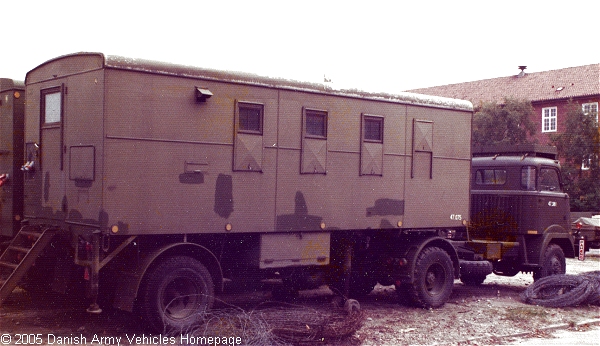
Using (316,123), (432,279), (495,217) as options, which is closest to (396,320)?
(432,279)

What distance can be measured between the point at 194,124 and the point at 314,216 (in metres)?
2.44

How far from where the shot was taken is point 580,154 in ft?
136

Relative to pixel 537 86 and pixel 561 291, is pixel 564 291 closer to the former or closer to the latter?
pixel 561 291

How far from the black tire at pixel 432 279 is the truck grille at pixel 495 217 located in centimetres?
256

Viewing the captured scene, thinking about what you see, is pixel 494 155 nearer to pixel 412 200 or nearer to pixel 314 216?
pixel 412 200

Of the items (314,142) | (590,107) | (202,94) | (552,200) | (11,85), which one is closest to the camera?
(202,94)

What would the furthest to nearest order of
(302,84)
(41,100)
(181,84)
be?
(302,84)
(41,100)
(181,84)

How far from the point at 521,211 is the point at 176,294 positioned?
8256 mm

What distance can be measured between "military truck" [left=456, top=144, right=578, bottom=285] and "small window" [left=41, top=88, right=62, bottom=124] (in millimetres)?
8423

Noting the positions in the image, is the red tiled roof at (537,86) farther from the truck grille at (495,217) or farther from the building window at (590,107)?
the truck grille at (495,217)

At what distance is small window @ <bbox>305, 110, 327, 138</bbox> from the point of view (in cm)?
1060

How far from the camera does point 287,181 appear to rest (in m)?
10.2

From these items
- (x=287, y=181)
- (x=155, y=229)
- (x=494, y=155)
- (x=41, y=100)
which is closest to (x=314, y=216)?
(x=287, y=181)

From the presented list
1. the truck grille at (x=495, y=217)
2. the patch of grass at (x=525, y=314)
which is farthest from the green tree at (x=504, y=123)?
the patch of grass at (x=525, y=314)
